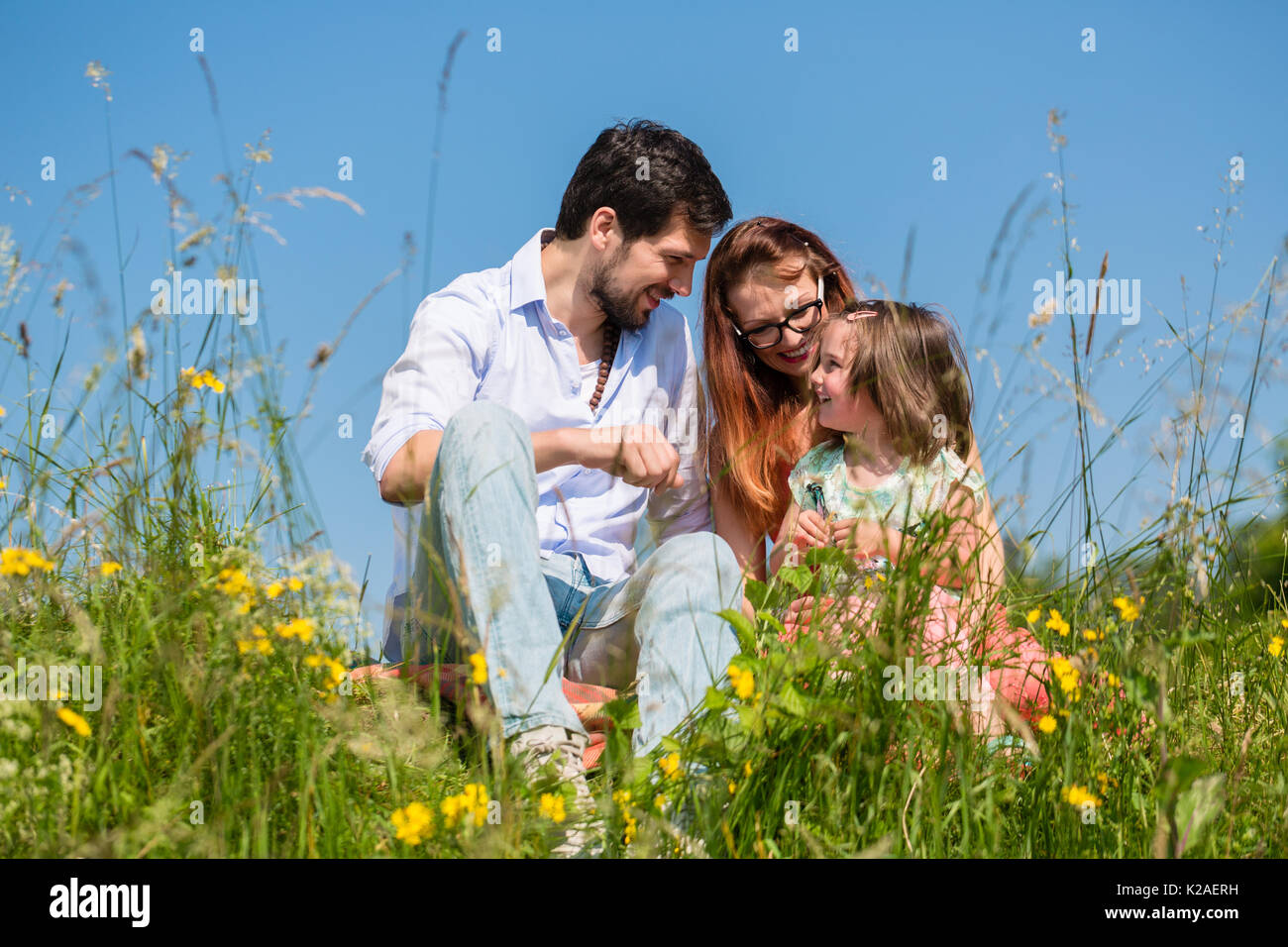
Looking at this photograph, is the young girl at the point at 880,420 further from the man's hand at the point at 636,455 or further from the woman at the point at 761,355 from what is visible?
the man's hand at the point at 636,455

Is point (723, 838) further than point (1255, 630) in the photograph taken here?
No

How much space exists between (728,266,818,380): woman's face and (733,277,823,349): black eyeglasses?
1 centimetres

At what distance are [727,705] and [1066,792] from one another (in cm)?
60

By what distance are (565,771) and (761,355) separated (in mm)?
2044

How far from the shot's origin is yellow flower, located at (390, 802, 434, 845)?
Result: 1.47m

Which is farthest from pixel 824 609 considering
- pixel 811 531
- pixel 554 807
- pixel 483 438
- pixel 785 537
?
pixel 785 537

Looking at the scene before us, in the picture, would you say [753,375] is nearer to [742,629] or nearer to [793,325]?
[793,325]

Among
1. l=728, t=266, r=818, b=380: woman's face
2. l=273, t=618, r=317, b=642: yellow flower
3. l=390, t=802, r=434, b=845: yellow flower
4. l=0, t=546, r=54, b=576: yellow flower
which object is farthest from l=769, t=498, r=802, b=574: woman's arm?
l=0, t=546, r=54, b=576: yellow flower

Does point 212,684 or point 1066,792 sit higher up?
point 212,684
